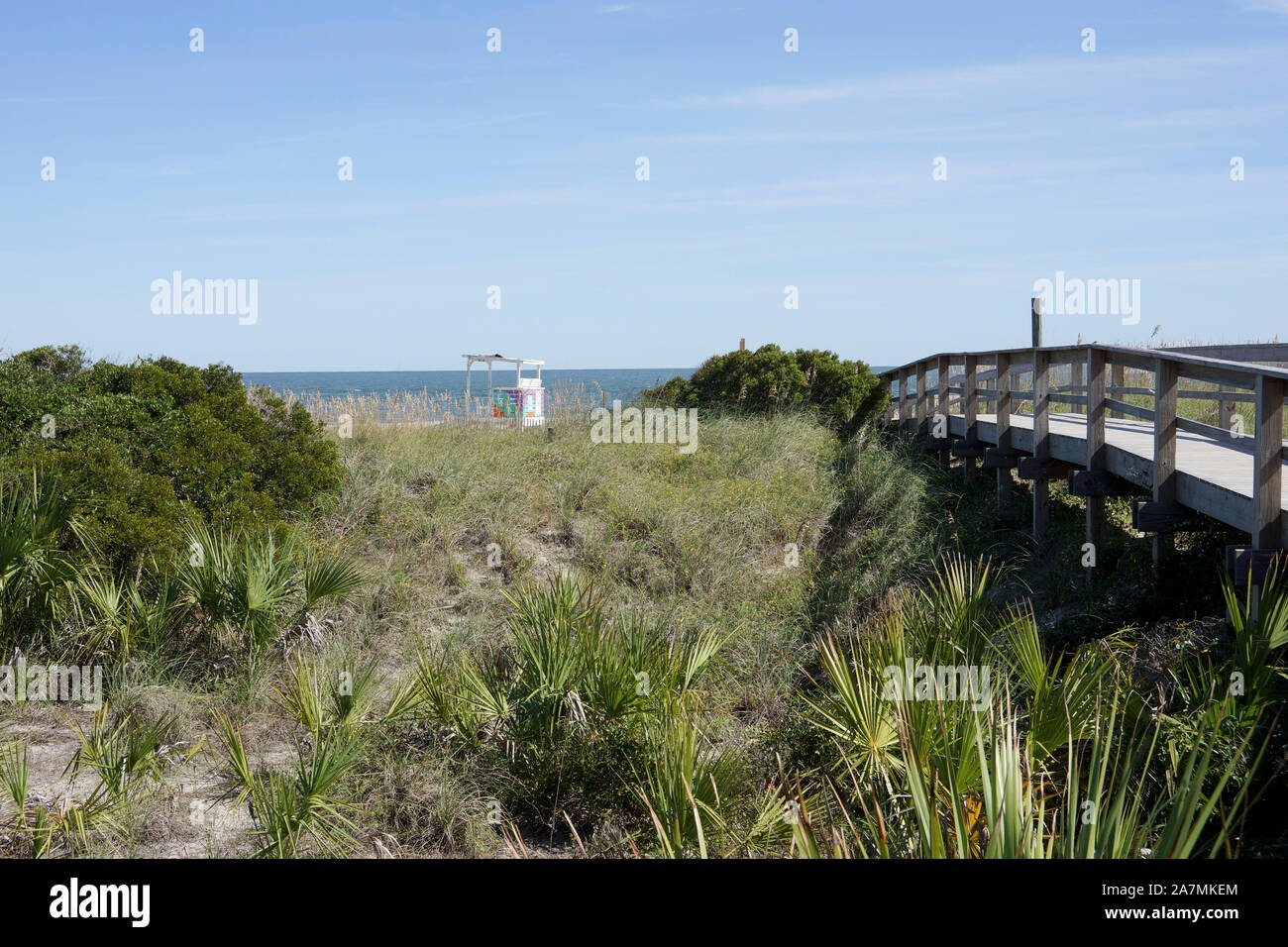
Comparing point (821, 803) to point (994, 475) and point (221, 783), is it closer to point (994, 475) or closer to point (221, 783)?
point (221, 783)

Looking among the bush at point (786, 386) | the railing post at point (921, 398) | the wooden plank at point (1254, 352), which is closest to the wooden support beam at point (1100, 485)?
the wooden plank at point (1254, 352)

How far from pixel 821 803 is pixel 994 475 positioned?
906cm

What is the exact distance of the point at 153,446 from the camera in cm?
898

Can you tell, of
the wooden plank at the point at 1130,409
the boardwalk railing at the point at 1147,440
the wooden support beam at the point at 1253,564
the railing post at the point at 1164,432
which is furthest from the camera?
the wooden plank at the point at 1130,409

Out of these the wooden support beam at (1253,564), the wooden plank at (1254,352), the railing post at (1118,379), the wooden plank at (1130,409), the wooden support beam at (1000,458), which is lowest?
the wooden support beam at (1253,564)

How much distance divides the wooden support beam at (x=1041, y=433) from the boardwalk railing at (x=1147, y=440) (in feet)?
0.04

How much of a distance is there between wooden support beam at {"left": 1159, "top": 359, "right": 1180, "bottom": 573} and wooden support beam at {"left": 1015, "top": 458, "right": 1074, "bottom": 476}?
2578mm

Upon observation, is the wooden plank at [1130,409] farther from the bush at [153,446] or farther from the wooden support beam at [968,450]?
the bush at [153,446]

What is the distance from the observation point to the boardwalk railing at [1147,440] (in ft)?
19.6

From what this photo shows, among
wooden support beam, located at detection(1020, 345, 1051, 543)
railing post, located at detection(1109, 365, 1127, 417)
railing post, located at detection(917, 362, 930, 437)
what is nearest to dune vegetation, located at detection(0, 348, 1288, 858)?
wooden support beam, located at detection(1020, 345, 1051, 543)

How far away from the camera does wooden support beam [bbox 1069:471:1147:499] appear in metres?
8.81
